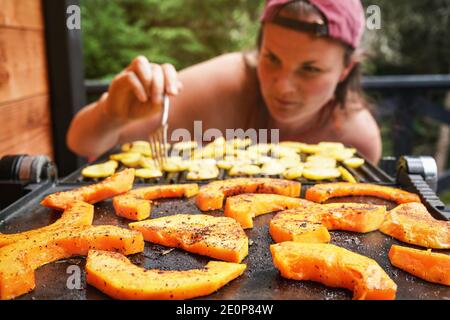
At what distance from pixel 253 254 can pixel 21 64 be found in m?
1.94

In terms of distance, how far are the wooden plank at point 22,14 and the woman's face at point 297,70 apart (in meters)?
1.37

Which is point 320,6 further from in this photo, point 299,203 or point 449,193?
point 449,193

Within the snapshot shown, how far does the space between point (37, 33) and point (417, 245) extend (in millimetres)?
2427

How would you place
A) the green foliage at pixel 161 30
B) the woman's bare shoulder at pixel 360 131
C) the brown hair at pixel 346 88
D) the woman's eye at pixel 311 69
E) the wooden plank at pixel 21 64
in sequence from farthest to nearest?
the green foliage at pixel 161 30 < the woman's bare shoulder at pixel 360 131 < the brown hair at pixel 346 88 < the woman's eye at pixel 311 69 < the wooden plank at pixel 21 64

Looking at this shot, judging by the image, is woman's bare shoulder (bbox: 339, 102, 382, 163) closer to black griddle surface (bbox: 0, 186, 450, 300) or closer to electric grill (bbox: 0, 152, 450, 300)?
electric grill (bbox: 0, 152, 450, 300)

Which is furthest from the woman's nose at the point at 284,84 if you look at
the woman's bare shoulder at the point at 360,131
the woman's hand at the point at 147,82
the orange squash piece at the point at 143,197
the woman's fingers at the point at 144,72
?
the orange squash piece at the point at 143,197

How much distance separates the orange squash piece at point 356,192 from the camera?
140 centimetres

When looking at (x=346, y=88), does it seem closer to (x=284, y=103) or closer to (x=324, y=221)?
(x=284, y=103)

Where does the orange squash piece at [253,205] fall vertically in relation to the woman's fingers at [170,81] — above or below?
below

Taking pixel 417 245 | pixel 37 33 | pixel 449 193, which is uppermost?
pixel 37 33

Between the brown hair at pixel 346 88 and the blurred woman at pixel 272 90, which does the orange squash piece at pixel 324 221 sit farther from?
the brown hair at pixel 346 88

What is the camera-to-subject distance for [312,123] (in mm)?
3250
